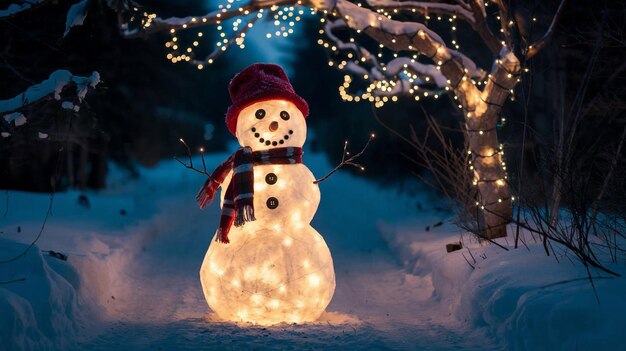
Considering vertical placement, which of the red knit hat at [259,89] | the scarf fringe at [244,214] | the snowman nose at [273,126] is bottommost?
the scarf fringe at [244,214]

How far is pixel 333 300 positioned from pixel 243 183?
2405mm

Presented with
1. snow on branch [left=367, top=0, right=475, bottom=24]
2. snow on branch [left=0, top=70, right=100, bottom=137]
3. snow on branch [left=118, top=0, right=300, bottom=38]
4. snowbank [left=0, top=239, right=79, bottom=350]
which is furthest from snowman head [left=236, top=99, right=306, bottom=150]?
snow on branch [left=367, top=0, right=475, bottom=24]

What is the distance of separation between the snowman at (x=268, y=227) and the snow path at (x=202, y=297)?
249mm

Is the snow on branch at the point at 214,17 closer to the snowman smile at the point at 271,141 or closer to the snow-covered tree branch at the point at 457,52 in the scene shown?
the snow-covered tree branch at the point at 457,52

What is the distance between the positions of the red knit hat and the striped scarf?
0.48 m

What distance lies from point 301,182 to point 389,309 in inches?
82.6

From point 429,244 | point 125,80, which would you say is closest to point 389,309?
point 429,244

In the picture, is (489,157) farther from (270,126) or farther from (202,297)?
(202,297)

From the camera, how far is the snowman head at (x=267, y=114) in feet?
21.8

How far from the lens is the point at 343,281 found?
31.0ft

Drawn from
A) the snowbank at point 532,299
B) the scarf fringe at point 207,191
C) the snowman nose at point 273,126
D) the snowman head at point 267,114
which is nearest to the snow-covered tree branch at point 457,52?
the snowbank at point 532,299

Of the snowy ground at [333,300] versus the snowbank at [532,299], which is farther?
the snowy ground at [333,300]

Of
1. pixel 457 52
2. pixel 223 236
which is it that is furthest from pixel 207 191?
pixel 457 52

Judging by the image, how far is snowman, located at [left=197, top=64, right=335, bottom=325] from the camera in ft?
20.8
